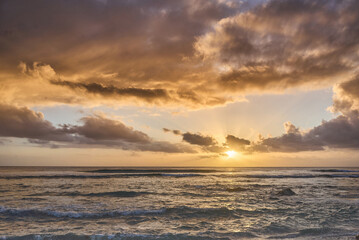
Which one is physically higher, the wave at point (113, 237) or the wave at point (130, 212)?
the wave at point (113, 237)

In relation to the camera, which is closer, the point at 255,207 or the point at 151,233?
the point at 151,233

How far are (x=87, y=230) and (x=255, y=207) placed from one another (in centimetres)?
1370

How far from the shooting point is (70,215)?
55.5ft

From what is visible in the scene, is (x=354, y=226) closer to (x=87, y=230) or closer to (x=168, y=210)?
(x=168, y=210)

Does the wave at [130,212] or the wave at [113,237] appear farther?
the wave at [130,212]

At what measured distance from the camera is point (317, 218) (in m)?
16.2

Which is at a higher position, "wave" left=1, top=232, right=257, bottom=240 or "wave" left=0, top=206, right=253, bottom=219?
"wave" left=1, top=232, right=257, bottom=240

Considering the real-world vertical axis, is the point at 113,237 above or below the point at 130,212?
above

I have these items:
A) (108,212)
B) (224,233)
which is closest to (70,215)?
(108,212)

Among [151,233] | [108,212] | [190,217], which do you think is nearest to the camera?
[151,233]

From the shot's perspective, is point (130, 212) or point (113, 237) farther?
point (130, 212)

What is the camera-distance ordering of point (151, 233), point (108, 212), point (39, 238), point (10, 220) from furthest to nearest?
point (108, 212) → point (10, 220) → point (151, 233) → point (39, 238)

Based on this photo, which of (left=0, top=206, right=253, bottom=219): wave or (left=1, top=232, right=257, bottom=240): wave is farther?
(left=0, top=206, right=253, bottom=219): wave

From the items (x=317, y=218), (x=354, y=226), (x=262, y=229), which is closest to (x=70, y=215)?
(x=262, y=229)
